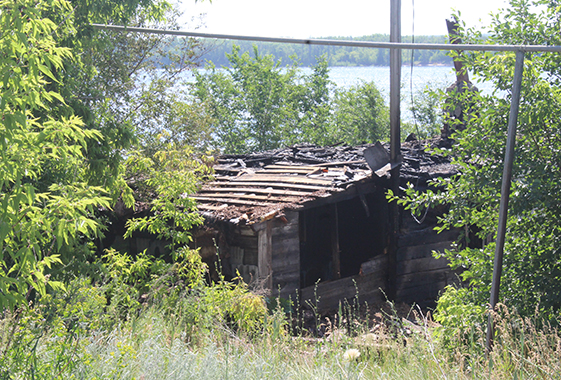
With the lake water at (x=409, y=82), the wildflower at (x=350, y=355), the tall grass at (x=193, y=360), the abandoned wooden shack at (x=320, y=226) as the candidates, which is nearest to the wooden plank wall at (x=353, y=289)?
the abandoned wooden shack at (x=320, y=226)

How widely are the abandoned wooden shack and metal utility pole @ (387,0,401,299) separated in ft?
0.43

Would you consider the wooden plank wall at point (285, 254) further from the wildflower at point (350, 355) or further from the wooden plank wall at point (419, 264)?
the wildflower at point (350, 355)

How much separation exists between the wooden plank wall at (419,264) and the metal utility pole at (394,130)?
0.14 metres

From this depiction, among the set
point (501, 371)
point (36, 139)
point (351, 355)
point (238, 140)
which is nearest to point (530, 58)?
point (501, 371)

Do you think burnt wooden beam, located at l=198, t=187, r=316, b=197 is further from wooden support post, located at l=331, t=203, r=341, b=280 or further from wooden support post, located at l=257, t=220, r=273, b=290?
wooden support post, located at l=331, t=203, r=341, b=280

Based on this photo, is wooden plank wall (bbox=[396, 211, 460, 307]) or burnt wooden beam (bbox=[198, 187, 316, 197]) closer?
burnt wooden beam (bbox=[198, 187, 316, 197])

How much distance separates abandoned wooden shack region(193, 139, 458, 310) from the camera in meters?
9.62

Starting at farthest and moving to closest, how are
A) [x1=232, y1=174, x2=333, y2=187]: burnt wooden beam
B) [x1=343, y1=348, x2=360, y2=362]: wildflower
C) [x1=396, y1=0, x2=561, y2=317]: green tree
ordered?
[x1=232, y1=174, x2=333, y2=187]: burnt wooden beam < [x1=396, y1=0, x2=561, y2=317]: green tree < [x1=343, y1=348, x2=360, y2=362]: wildflower

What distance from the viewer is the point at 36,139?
3775 millimetres

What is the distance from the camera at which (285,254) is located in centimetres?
1012

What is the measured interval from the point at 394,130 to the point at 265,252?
165 inches

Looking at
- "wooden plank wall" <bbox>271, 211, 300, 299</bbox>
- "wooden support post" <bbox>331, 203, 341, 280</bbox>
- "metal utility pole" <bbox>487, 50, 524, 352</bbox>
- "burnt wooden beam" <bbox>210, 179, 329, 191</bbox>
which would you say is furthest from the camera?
"wooden support post" <bbox>331, 203, 341, 280</bbox>

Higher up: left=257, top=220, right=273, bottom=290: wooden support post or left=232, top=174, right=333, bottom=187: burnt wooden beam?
left=232, top=174, right=333, bottom=187: burnt wooden beam

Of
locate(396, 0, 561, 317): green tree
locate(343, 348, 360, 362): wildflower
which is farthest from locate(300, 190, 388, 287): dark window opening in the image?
locate(343, 348, 360, 362): wildflower
